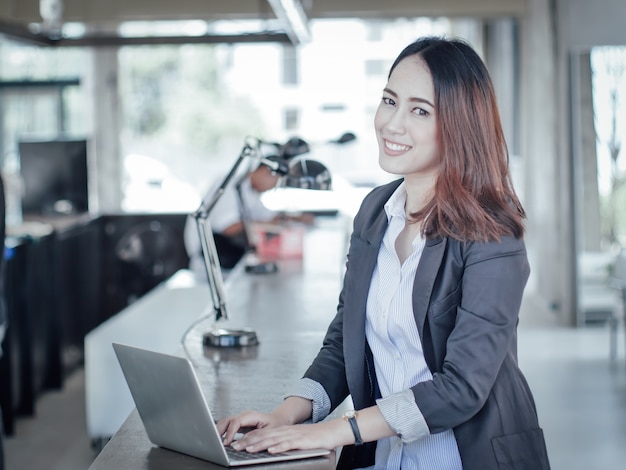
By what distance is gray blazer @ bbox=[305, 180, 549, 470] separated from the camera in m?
1.81

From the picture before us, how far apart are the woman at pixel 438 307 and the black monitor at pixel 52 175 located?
5.20 metres

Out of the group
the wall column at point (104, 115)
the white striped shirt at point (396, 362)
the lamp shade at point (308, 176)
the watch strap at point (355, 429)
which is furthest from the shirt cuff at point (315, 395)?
the wall column at point (104, 115)

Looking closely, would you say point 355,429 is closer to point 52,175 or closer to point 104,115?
point 52,175

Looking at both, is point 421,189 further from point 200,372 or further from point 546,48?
point 546,48

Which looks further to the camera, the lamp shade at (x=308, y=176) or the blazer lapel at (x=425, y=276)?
the lamp shade at (x=308, y=176)

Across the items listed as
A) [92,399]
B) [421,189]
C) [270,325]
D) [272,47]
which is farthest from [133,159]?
[421,189]

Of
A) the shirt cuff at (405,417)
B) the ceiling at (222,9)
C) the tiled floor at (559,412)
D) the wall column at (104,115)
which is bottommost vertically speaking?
the tiled floor at (559,412)

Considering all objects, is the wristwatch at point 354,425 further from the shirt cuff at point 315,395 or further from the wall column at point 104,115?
the wall column at point 104,115

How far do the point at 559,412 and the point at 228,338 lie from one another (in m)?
3.10

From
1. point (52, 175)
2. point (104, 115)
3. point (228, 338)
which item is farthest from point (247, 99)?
point (228, 338)

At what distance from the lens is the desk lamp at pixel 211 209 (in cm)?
291

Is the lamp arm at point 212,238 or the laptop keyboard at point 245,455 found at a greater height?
the lamp arm at point 212,238

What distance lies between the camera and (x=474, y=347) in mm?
1801

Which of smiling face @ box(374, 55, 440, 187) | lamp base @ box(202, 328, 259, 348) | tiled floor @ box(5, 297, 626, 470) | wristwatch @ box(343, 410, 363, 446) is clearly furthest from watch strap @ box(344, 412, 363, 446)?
tiled floor @ box(5, 297, 626, 470)
